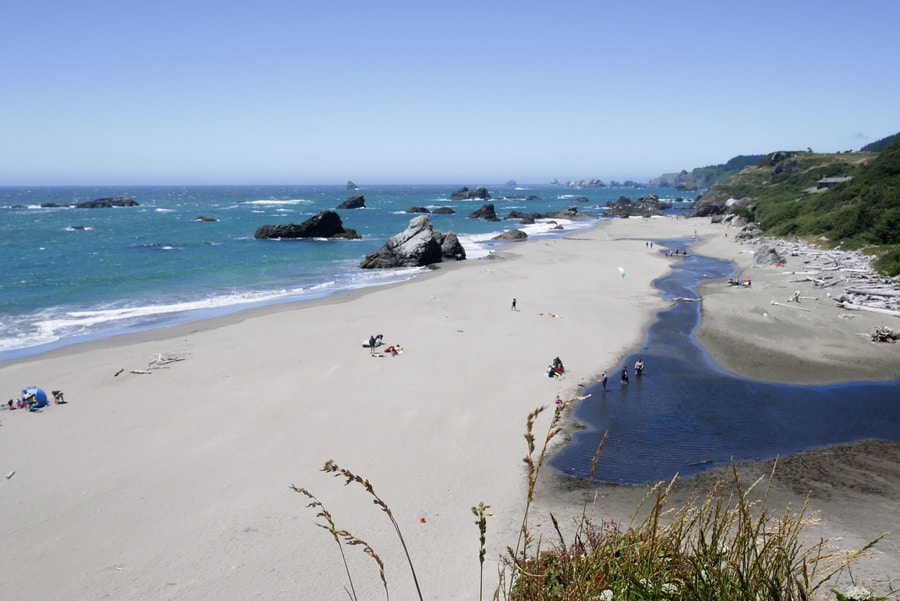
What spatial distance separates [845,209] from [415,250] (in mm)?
39296

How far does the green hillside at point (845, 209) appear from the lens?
128 feet

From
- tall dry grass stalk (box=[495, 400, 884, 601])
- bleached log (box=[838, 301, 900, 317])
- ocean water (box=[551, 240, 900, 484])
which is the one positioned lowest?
ocean water (box=[551, 240, 900, 484])

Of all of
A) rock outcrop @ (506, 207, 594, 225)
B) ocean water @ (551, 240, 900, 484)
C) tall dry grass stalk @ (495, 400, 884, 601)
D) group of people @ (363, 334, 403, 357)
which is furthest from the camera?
rock outcrop @ (506, 207, 594, 225)

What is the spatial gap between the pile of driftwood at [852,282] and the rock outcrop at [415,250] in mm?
27956

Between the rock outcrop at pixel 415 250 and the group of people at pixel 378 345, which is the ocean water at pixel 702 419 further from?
the rock outcrop at pixel 415 250

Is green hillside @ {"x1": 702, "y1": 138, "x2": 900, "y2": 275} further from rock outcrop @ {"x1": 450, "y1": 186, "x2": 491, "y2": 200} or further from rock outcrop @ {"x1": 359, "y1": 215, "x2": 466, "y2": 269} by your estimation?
rock outcrop @ {"x1": 450, "y1": 186, "x2": 491, "y2": 200}

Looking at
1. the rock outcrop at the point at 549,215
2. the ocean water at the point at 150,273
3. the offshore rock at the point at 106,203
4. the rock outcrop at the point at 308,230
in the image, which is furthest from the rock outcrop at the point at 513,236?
the offshore rock at the point at 106,203

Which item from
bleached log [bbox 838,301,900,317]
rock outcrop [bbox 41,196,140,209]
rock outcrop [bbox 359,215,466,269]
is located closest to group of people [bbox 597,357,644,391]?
bleached log [bbox 838,301,900,317]

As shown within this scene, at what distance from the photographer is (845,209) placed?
49.0 meters

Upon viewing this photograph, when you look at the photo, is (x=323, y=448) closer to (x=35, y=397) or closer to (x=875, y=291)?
(x=35, y=397)

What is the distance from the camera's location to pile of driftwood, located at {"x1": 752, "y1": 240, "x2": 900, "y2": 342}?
91.5 feet

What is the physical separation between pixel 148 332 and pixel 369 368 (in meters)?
13.2

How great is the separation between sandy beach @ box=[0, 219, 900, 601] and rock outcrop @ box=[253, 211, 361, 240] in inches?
1579

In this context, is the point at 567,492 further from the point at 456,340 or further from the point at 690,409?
the point at 456,340
